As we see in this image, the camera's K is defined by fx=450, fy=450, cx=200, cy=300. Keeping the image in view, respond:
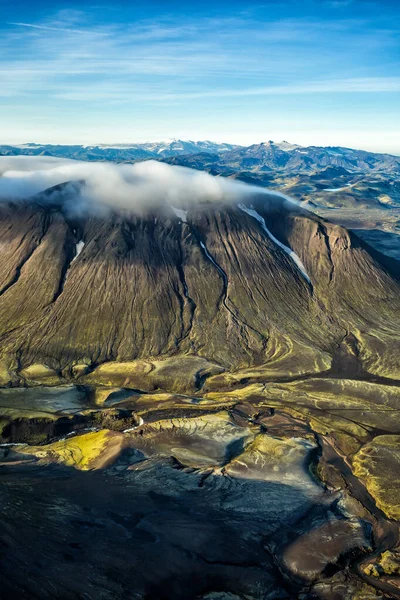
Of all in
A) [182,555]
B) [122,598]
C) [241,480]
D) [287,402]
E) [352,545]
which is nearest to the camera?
[122,598]

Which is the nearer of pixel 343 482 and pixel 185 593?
pixel 185 593

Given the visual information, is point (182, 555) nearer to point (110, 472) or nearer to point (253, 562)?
point (253, 562)

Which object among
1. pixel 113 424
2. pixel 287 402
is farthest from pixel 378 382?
pixel 113 424

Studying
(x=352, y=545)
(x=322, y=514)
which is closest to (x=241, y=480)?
(x=322, y=514)

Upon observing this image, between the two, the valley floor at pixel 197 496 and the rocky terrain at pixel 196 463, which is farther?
the rocky terrain at pixel 196 463

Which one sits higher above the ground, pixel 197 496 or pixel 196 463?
pixel 197 496

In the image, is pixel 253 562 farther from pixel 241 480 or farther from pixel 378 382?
pixel 378 382

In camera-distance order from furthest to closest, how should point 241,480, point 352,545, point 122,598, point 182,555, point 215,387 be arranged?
point 215,387
point 241,480
point 352,545
point 182,555
point 122,598

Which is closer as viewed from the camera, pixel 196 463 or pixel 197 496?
pixel 197 496

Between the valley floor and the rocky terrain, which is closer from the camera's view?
the valley floor
